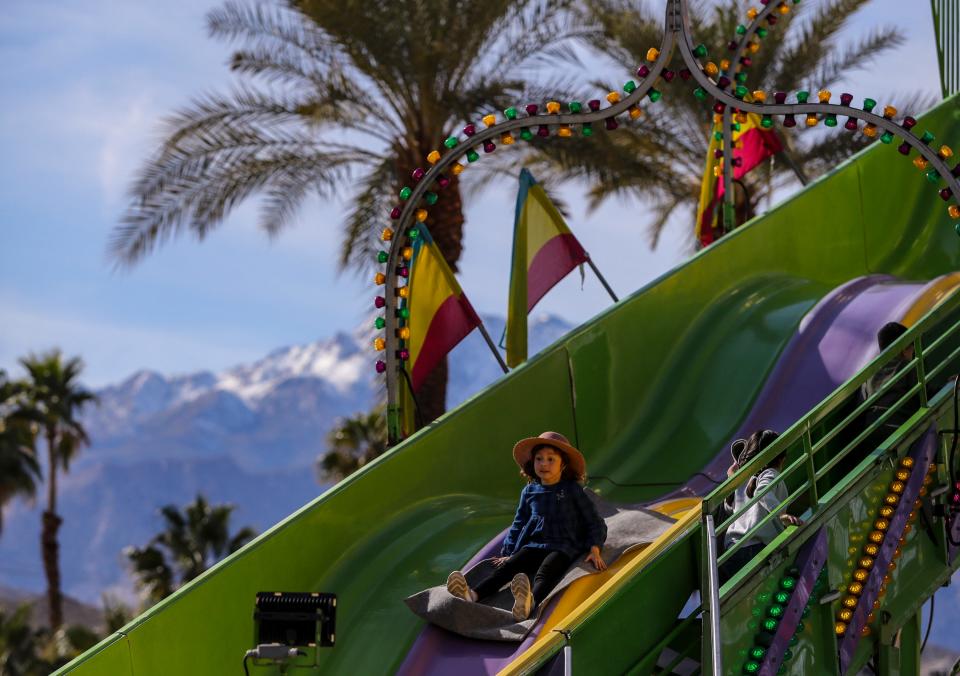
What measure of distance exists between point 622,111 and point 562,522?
11.0ft

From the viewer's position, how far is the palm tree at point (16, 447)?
30672 millimetres

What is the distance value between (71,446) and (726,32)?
20778 millimetres

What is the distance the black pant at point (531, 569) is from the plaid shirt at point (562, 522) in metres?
0.04

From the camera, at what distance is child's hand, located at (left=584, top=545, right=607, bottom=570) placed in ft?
26.1

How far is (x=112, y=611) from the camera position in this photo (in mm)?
31094

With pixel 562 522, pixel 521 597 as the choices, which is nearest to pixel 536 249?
pixel 562 522

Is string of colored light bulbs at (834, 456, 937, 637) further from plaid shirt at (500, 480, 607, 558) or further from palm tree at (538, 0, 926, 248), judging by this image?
palm tree at (538, 0, 926, 248)

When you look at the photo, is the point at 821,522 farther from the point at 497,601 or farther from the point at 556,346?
the point at 556,346

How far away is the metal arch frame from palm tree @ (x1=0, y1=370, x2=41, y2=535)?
21.5 metres

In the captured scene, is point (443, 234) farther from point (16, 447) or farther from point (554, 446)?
point (16, 447)

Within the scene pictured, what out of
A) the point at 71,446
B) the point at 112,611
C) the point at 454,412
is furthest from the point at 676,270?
the point at 71,446

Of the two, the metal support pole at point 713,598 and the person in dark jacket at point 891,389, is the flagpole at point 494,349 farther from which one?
the metal support pole at point 713,598

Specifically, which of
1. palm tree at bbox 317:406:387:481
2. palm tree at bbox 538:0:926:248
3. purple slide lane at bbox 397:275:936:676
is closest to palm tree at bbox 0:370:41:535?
palm tree at bbox 317:406:387:481

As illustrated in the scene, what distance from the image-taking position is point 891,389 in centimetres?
884
